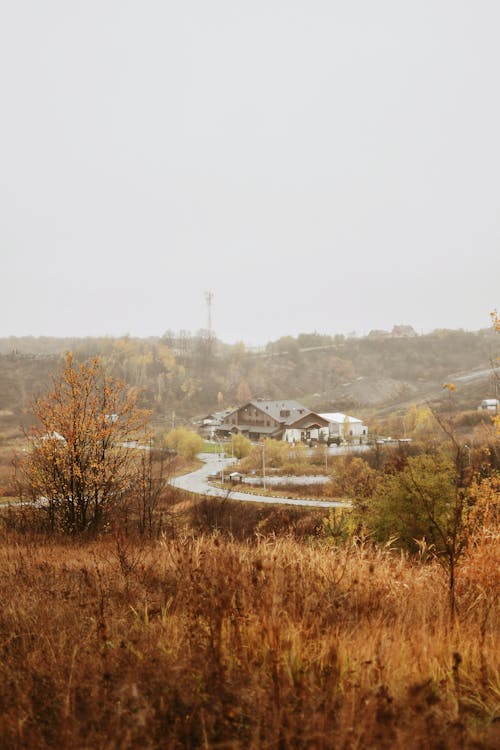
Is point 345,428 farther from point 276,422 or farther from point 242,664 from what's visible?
point 242,664

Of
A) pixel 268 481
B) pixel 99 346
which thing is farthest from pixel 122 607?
pixel 99 346

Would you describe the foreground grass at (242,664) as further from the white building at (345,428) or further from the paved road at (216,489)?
the white building at (345,428)

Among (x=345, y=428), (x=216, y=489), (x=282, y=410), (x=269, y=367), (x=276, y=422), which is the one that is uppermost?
(x=269, y=367)

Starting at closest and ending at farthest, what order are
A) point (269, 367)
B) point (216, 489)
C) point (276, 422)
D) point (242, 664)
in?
1. point (242, 664)
2. point (216, 489)
3. point (276, 422)
4. point (269, 367)

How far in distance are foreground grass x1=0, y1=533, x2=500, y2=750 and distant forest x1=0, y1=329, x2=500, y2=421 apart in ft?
325

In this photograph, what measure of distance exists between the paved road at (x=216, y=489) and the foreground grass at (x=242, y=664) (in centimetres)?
2122

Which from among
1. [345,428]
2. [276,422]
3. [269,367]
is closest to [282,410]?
[276,422]

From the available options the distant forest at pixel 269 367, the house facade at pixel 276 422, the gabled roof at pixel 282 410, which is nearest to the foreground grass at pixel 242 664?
Answer: the house facade at pixel 276 422

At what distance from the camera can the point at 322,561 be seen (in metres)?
5.69

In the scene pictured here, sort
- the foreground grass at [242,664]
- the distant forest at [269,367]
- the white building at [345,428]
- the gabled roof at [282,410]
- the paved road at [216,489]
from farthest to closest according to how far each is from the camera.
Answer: the distant forest at [269,367] < the gabled roof at [282,410] < the white building at [345,428] < the paved road at [216,489] < the foreground grass at [242,664]

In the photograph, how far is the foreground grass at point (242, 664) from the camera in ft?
7.82

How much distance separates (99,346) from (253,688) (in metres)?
157

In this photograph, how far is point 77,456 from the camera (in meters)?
12.8

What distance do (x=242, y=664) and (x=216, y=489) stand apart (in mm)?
45111
